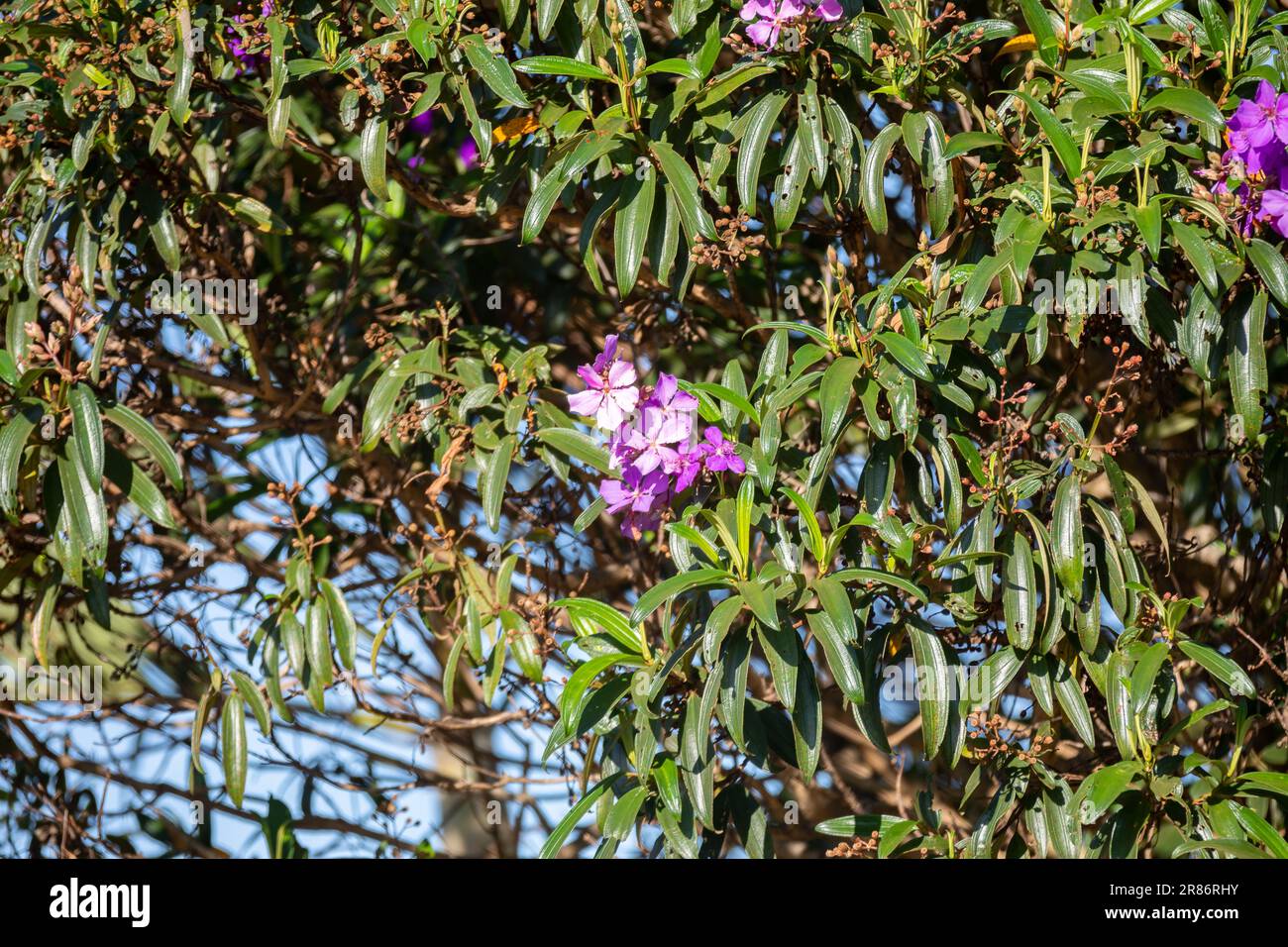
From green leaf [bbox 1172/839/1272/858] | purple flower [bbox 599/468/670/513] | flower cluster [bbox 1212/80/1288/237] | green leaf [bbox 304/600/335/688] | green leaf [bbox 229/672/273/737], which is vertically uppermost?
flower cluster [bbox 1212/80/1288/237]

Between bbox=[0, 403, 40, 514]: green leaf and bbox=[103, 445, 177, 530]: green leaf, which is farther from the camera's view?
bbox=[103, 445, 177, 530]: green leaf

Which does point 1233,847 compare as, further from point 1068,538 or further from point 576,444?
point 576,444

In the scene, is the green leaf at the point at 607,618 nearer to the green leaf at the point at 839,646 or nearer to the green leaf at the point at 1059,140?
the green leaf at the point at 839,646

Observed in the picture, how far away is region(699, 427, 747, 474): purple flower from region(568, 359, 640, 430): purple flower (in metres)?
0.12

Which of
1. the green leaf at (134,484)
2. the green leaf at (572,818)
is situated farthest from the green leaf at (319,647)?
the green leaf at (572,818)

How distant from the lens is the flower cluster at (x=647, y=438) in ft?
5.53

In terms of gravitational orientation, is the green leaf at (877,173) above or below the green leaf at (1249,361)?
above

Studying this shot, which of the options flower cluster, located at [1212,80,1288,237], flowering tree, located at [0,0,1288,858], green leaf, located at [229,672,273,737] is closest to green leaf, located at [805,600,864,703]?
flowering tree, located at [0,0,1288,858]

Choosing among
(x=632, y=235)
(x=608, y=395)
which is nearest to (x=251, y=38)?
(x=632, y=235)

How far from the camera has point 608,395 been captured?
176 cm

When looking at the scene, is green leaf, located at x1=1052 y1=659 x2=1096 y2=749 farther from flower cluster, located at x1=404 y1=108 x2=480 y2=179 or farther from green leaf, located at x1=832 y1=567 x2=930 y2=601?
flower cluster, located at x1=404 y1=108 x2=480 y2=179

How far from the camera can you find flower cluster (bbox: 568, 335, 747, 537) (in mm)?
1687

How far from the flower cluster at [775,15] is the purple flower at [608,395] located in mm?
488
